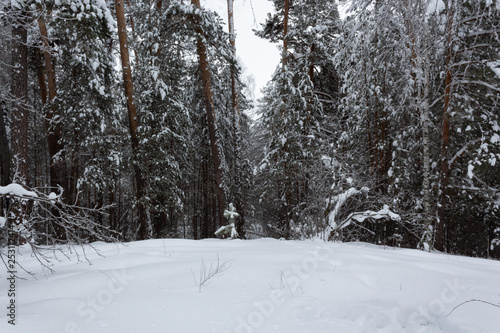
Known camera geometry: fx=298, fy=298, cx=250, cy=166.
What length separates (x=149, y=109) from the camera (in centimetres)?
1208

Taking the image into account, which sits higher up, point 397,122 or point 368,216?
point 397,122

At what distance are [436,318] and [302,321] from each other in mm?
926

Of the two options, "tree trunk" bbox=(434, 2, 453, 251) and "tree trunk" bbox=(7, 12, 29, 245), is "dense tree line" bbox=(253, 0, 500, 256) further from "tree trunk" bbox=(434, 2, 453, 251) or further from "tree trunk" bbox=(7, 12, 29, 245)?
"tree trunk" bbox=(7, 12, 29, 245)

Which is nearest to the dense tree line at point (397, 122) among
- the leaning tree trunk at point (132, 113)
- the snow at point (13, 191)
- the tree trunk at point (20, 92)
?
the leaning tree trunk at point (132, 113)

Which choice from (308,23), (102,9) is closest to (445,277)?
(102,9)

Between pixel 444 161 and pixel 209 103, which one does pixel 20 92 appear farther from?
pixel 444 161

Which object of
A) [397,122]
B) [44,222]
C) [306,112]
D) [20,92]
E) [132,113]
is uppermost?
[306,112]

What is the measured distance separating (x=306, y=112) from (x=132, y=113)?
7549 millimetres

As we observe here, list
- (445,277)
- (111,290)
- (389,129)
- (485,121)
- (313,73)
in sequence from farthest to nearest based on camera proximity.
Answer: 1. (313,73)
2. (389,129)
3. (485,121)
4. (445,277)
5. (111,290)

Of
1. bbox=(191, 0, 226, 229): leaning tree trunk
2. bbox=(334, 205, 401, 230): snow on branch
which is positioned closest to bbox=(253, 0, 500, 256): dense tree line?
bbox=(334, 205, 401, 230): snow on branch

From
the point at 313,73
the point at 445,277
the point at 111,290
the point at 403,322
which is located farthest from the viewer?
the point at 313,73

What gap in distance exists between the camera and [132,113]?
34.0 ft

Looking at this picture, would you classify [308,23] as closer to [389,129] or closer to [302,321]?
[389,129]

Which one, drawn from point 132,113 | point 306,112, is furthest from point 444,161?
point 132,113
